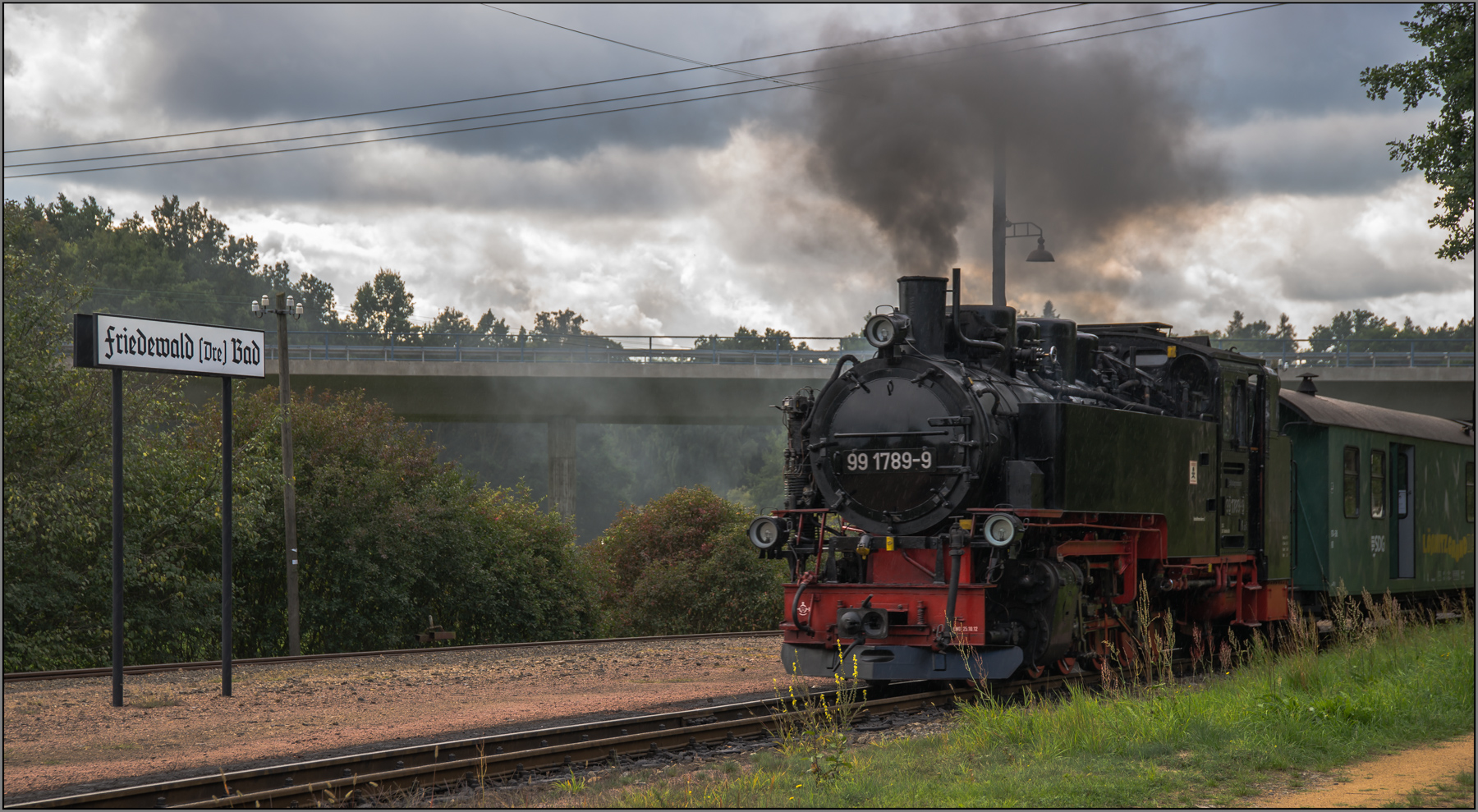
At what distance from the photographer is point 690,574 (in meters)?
23.6

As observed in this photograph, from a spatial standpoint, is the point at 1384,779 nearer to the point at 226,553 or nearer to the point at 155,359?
the point at 226,553

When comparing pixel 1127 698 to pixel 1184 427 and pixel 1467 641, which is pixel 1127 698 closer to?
pixel 1184 427

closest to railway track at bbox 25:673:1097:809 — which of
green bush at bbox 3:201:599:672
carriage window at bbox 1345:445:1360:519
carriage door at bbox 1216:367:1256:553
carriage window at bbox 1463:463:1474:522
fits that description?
carriage door at bbox 1216:367:1256:553

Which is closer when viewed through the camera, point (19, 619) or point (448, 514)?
point (19, 619)

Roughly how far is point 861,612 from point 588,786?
11.8 ft

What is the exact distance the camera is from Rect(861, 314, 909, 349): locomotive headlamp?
1044 cm

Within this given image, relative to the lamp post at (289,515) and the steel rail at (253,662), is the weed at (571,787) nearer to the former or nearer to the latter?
the steel rail at (253,662)

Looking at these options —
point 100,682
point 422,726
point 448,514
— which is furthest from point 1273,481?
point 448,514

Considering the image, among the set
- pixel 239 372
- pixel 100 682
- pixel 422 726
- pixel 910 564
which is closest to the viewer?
pixel 422 726

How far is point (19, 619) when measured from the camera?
17141 millimetres

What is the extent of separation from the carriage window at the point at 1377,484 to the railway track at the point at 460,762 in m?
8.43

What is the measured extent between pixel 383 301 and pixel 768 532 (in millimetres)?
65966

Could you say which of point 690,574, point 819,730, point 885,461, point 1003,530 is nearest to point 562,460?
point 690,574

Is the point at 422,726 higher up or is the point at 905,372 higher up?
the point at 905,372
